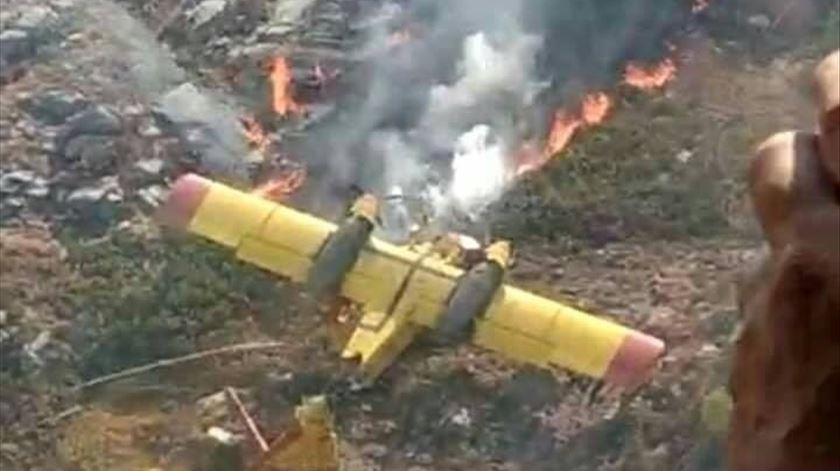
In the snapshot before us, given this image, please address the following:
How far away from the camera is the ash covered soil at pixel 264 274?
10898 millimetres

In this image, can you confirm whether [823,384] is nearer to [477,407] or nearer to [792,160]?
[792,160]

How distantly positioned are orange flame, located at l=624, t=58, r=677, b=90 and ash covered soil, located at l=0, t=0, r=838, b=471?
133 mm

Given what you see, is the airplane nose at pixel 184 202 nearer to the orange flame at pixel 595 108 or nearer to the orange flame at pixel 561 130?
the orange flame at pixel 561 130

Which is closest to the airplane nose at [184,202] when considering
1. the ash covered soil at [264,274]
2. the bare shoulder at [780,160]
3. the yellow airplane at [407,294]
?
the yellow airplane at [407,294]

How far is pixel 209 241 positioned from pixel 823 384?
10.6 metres

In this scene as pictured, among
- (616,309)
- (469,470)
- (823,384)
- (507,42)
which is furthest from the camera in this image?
(507,42)

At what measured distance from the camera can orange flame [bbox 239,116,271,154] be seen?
13.5 m

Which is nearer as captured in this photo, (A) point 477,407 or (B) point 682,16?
(A) point 477,407

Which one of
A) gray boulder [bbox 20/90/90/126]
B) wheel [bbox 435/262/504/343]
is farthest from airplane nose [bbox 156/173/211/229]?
wheel [bbox 435/262/504/343]

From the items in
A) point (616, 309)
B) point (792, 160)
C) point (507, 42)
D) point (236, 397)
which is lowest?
point (236, 397)

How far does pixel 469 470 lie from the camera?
10625mm

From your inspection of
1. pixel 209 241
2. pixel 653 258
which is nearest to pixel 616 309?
pixel 653 258

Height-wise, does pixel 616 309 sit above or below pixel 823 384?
above

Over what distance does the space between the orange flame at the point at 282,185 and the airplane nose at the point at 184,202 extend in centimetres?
73
